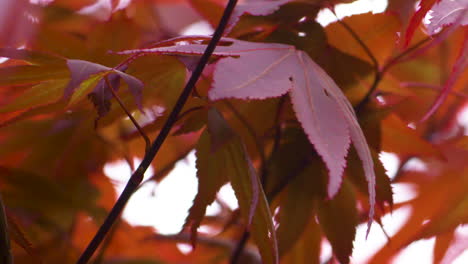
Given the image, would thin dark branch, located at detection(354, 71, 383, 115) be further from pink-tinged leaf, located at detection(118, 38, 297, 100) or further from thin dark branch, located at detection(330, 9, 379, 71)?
pink-tinged leaf, located at detection(118, 38, 297, 100)

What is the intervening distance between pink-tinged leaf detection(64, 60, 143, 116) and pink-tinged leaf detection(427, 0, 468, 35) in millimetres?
172

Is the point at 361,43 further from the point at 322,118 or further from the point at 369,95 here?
the point at 322,118

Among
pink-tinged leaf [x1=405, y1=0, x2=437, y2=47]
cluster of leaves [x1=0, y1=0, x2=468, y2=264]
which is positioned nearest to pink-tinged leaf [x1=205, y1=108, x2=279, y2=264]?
cluster of leaves [x1=0, y1=0, x2=468, y2=264]

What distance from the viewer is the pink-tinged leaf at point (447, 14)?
1.13 feet

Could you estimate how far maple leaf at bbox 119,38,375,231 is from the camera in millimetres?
319

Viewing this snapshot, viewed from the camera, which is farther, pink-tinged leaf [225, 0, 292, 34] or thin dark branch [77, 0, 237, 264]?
pink-tinged leaf [225, 0, 292, 34]

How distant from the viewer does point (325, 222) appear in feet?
1.56

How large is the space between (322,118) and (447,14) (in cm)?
10

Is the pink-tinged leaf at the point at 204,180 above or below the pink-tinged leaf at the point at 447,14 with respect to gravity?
below

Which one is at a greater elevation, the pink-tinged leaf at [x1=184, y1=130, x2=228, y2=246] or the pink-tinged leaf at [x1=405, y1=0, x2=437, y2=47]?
the pink-tinged leaf at [x1=405, y1=0, x2=437, y2=47]

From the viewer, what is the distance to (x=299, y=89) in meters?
0.36

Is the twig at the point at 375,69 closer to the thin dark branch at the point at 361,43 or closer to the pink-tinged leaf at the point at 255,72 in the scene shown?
the thin dark branch at the point at 361,43

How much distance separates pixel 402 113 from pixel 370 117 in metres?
0.25

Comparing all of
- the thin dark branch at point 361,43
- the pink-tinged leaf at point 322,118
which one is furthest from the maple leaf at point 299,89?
the thin dark branch at point 361,43
